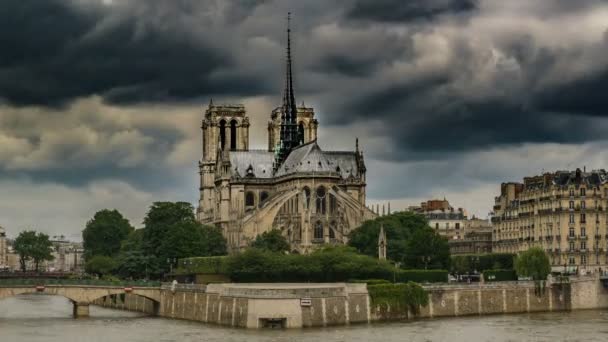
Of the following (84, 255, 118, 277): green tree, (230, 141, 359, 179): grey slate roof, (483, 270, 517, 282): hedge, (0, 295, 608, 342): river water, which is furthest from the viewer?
(230, 141, 359, 179): grey slate roof

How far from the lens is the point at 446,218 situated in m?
168

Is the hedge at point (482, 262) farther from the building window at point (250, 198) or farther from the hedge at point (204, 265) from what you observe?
the building window at point (250, 198)

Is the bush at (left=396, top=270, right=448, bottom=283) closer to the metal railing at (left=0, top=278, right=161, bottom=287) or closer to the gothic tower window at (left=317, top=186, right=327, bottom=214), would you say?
the metal railing at (left=0, top=278, right=161, bottom=287)

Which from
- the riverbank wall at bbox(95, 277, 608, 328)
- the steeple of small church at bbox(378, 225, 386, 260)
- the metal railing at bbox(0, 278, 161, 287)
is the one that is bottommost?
the riverbank wall at bbox(95, 277, 608, 328)

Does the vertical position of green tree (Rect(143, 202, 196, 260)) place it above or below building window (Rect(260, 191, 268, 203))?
below

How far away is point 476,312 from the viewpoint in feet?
308

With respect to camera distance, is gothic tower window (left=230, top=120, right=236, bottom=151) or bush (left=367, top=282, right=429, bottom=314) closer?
bush (left=367, top=282, right=429, bottom=314)

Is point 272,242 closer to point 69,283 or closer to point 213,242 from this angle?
point 213,242

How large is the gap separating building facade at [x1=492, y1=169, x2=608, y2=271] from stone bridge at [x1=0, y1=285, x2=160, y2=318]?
37478 millimetres

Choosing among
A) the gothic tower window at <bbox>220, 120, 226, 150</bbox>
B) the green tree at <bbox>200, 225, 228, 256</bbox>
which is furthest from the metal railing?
the gothic tower window at <bbox>220, 120, 226, 150</bbox>

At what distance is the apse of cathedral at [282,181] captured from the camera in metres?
135

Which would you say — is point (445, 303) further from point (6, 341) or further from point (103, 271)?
point (103, 271)

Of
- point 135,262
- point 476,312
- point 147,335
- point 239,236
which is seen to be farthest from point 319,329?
point 239,236

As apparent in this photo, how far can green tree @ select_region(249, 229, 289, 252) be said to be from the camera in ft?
419
